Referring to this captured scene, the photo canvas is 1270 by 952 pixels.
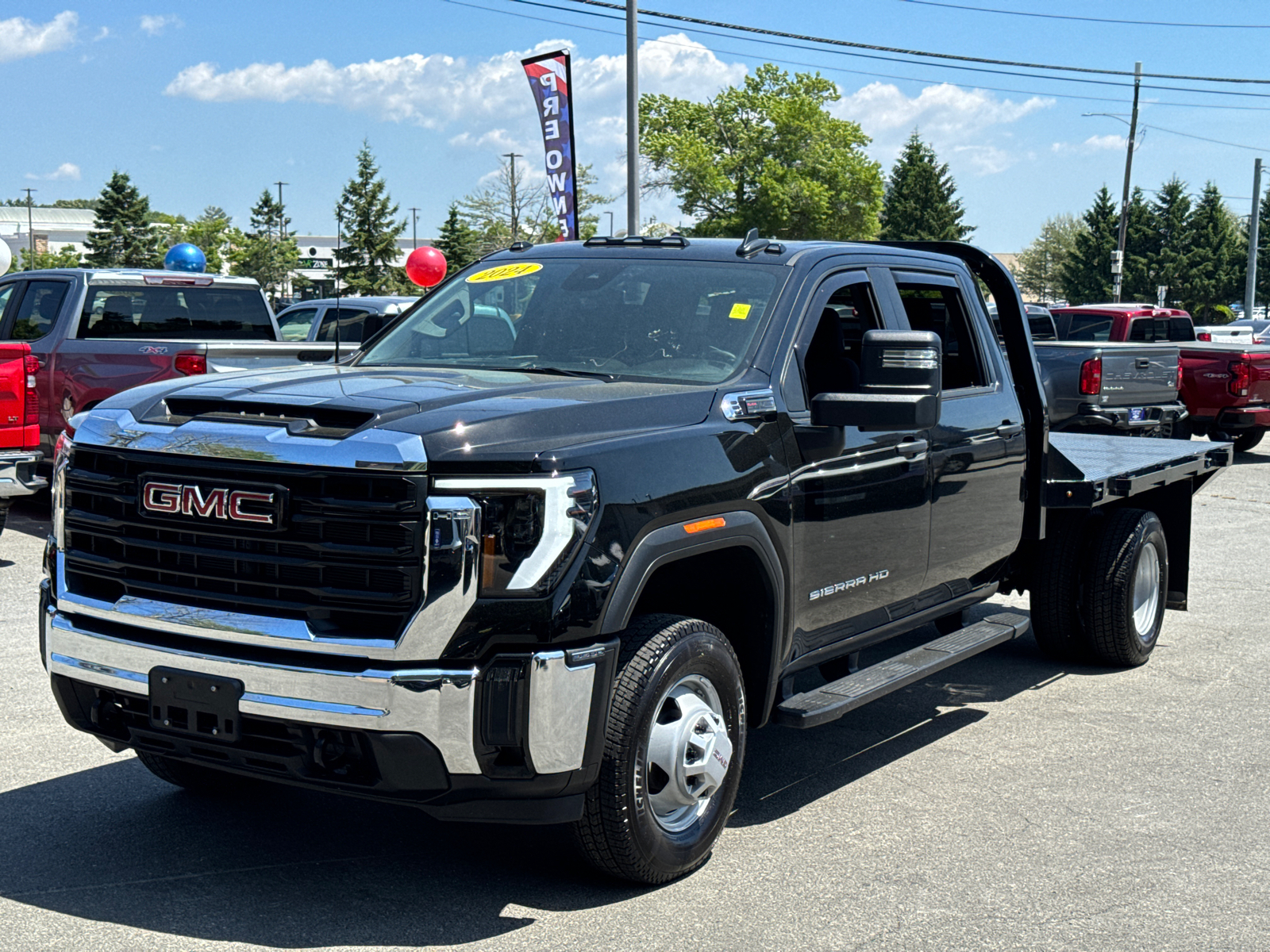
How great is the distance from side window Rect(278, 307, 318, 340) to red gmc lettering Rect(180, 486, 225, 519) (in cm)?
1485

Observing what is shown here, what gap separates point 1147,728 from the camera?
6.00m

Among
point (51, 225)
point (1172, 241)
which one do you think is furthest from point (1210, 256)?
point (51, 225)

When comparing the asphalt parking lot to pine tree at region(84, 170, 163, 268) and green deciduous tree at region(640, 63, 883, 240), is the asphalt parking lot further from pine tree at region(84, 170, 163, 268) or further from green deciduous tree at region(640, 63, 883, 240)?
pine tree at region(84, 170, 163, 268)

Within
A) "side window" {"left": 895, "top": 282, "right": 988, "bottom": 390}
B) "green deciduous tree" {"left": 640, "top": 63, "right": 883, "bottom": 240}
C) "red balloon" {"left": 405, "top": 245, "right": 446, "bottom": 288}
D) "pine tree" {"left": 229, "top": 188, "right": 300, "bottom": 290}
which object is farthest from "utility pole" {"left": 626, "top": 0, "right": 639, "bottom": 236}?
"pine tree" {"left": 229, "top": 188, "right": 300, "bottom": 290}

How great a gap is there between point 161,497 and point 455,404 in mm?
835

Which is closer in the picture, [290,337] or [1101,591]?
[1101,591]

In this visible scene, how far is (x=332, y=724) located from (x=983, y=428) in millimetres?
3285

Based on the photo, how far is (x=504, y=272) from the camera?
17.9ft

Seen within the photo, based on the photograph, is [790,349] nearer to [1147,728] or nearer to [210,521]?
[210,521]

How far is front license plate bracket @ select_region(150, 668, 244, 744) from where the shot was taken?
3594 millimetres

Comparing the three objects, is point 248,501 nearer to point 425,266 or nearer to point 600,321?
point 600,321

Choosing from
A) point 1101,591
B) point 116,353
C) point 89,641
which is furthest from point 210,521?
point 116,353

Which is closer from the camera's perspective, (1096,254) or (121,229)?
(1096,254)

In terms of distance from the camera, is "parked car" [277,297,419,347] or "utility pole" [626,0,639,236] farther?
"utility pole" [626,0,639,236]
